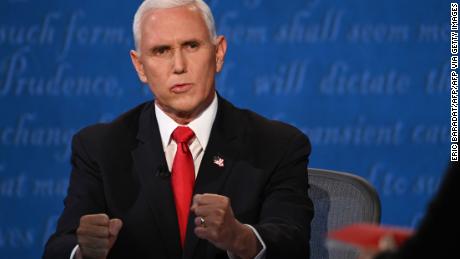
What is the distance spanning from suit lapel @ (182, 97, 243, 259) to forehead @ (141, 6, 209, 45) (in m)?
0.25

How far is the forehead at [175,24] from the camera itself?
7.45 feet

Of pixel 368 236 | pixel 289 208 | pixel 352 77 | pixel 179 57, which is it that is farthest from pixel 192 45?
pixel 352 77

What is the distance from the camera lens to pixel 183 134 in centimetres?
230

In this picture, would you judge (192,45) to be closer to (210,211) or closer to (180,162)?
(180,162)

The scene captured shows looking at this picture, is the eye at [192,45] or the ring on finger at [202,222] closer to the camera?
the ring on finger at [202,222]

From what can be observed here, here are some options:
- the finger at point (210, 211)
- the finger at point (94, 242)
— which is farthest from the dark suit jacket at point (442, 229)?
the finger at point (94, 242)

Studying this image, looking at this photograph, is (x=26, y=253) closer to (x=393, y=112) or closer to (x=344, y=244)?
(x=393, y=112)

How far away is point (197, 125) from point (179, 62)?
192 mm

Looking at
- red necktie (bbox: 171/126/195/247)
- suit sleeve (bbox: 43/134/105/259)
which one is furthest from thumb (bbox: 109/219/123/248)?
red necktie (bbox: 171/126/195/247)

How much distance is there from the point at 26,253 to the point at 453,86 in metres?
2.21

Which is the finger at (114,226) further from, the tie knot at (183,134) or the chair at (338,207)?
the chair at (338,207)

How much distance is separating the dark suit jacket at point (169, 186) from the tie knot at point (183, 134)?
0.05 m

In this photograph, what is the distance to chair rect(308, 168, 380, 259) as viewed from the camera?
233cm

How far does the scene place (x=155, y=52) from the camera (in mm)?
2312
